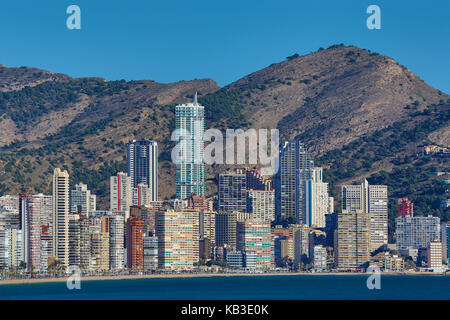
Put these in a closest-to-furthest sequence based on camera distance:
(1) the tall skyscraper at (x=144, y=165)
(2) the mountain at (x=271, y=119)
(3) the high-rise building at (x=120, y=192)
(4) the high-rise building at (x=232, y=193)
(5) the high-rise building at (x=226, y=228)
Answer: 1. (5) the high-rise building at (x=226, y=228)
2. (3) the high-rise building at (x=120, y=192)
3. (4) the high-rise building at (x=232, y=193)
4. (1) the tall skyscraper at (x=144, y=165)
5. (2) the mountain at (x=271, y=119)

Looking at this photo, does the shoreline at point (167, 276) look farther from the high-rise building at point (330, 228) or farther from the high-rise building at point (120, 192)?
the high-rise building at point (120, 192)

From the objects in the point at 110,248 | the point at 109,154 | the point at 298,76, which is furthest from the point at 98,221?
the point at 298,76

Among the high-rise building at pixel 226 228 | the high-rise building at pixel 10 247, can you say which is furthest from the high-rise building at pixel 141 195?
the high-rise building at pixel 10 247

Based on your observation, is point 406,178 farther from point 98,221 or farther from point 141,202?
point 98,221

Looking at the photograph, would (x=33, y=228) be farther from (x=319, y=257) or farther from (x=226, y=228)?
(x=319, y=257)

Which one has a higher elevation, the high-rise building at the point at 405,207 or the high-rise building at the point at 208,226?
the high-rise building at the point at 405,207

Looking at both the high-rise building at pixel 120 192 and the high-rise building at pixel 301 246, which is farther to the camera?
the high-rise building at pixel 120 192

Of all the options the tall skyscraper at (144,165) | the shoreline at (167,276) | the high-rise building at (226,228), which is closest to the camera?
the shoreline at (167,276)
